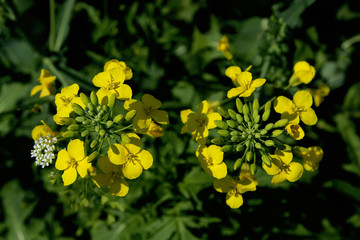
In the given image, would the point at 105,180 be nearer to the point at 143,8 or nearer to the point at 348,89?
the point at 143,8

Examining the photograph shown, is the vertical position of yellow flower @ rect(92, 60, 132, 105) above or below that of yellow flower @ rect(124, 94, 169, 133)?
above

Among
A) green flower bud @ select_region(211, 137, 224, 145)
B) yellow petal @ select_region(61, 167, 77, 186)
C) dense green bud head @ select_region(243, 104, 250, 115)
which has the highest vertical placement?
dense green bud head @ select_region(243, 104, 250, 115)

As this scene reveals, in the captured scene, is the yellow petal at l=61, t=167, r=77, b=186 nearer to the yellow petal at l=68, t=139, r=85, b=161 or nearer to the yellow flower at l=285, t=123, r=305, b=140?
the yellow petal at l=68, t=139, r=85, b=161

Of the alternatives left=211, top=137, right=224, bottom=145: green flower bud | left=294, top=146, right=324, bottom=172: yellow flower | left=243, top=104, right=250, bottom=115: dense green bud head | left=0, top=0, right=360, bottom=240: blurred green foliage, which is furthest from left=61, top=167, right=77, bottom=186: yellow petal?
left=294, top=146, right=324, bottom=172: yellow flower

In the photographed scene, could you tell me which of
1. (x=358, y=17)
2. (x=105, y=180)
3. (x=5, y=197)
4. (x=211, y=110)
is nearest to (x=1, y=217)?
(x=5, y=197)

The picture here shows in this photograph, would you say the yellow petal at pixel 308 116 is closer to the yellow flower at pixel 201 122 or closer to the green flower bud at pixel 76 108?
the yellow flower at pixel 201 122

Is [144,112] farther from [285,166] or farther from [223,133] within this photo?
[285,166]

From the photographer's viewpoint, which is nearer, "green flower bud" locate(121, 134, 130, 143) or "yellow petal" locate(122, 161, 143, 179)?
"green flower bud" locate(121, 134, 130, 143)

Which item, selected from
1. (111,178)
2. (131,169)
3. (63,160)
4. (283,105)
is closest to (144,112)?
(131,169)
